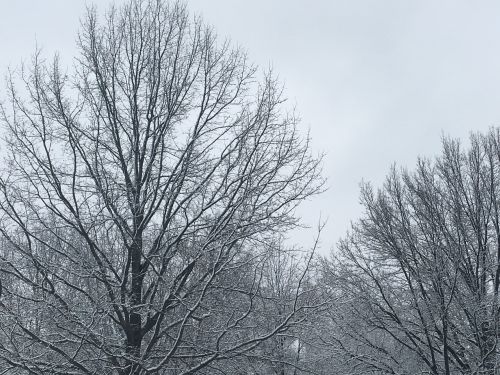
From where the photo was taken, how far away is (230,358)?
6531 mm

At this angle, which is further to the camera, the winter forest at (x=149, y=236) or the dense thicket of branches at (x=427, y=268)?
the dense thicket of branches at (x=427, y=268)

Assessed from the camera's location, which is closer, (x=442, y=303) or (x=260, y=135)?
(x=260, y=135)

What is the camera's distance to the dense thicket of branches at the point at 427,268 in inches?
403

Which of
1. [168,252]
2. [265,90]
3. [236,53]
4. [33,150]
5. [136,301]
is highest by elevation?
[236,53]

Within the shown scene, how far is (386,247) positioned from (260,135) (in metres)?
6.12

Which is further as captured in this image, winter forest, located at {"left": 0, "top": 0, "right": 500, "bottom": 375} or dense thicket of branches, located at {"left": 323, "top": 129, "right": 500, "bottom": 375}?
dense thicket of branches, located at {"left": 323, "top": 129, "right": 500, "bottom": 375}

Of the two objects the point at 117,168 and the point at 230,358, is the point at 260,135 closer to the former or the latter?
the point at 117,168

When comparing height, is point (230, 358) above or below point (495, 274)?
below

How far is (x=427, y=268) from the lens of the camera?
10.3 meters

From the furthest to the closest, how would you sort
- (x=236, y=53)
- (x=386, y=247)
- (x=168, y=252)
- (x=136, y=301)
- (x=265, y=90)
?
Answer: 1. (x=386, y=247)
2. (x=236, y=53)
3. (x=265, y=90)
4. (x=168, y=252)
5. (x=136, y=301)

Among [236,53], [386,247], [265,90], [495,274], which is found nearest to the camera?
[265,90]

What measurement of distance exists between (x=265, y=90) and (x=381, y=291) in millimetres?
6196

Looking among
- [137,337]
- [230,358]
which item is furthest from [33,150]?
[230,358]

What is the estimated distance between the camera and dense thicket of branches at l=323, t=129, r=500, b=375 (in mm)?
10242
